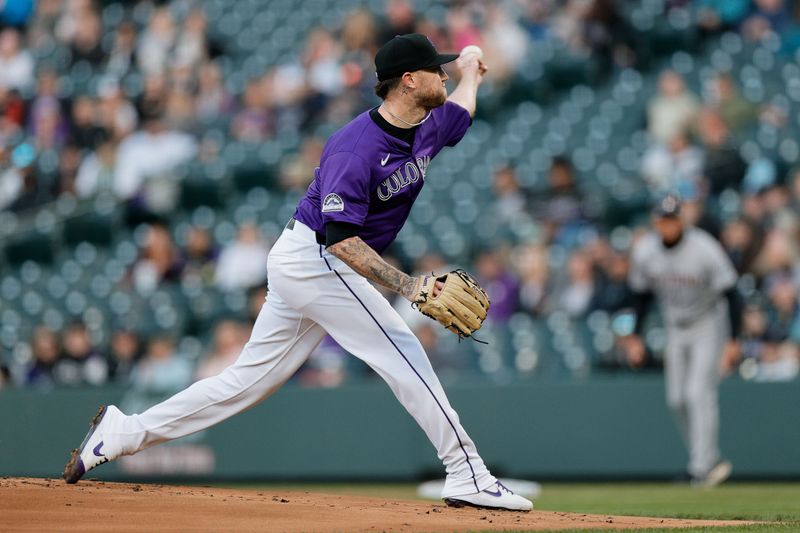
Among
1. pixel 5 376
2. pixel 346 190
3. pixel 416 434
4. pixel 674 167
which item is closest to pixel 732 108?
pixel 674 167

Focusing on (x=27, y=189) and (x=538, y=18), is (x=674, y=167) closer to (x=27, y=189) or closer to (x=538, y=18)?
(x=538, y=18)

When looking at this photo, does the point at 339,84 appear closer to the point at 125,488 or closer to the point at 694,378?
the point at 694,378

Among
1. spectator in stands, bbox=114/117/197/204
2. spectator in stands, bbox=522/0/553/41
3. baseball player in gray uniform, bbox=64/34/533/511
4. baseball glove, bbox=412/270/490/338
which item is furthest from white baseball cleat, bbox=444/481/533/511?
spectator in stands, bbox=522/0/553/41

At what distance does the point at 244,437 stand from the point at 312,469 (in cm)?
65

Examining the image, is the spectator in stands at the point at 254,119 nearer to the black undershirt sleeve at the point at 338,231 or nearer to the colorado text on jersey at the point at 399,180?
the colorado text on jersey at the point at 399,180

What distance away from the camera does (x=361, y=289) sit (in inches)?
233

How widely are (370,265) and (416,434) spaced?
5.43 m

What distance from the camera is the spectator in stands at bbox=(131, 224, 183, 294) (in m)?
13.0

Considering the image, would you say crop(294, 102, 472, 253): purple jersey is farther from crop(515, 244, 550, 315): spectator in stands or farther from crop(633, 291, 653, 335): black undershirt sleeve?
crop(515, 244, 550, 315): spectator in stands

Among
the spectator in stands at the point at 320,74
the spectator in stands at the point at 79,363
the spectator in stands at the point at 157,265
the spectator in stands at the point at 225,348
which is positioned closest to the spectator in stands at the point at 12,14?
the spectator in stands at the point at 320,74

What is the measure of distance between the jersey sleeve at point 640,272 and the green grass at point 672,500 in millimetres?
1524

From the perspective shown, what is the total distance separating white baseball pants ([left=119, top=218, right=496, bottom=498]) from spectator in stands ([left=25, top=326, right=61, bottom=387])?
19.5 feet

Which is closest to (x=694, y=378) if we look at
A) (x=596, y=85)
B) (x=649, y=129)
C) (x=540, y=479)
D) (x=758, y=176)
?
(x=540, y=479)

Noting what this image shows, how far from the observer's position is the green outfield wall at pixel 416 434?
1059cm
